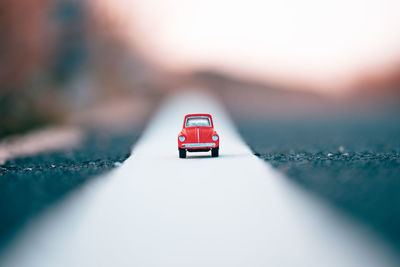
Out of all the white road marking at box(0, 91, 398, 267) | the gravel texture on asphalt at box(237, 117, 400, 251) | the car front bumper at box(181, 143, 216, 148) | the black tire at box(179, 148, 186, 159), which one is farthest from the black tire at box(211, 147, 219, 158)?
the white road marking at box(0, 91, 398, 267)

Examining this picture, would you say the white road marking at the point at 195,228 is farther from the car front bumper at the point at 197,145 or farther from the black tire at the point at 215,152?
the black tire at the point at 215,152

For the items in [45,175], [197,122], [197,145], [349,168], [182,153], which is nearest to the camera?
[349,168]

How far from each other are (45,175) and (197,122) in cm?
498

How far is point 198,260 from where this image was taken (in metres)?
6.61

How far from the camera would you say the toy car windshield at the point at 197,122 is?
A: 1642 cm

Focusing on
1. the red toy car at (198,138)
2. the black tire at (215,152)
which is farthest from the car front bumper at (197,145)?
the black tire at (215,152)

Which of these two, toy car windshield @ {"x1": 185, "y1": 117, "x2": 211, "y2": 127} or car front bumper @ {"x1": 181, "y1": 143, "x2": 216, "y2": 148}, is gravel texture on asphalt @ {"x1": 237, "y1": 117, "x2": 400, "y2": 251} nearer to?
car front bumper @ {"x1": 181, "y1": 143, "x2": 216, "y2": 148}

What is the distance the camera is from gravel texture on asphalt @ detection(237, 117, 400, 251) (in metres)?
8.57

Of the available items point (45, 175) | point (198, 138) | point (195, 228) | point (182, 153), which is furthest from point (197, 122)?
point (195, 228)

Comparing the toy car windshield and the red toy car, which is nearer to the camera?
the red toy car

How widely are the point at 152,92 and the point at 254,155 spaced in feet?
137

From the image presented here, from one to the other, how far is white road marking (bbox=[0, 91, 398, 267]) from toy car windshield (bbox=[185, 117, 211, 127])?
3815mm

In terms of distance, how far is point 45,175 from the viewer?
13.9 meters

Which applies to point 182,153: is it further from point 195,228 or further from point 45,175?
point 195,228
